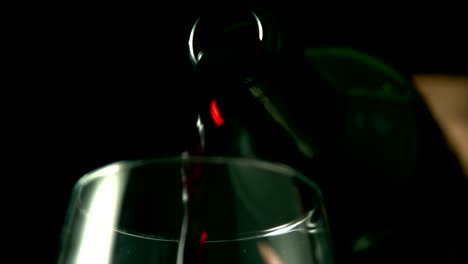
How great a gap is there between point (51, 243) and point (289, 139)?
325mm

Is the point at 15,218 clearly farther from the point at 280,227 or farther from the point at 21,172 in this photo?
the point at 280,227

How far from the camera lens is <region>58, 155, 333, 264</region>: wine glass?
13.7 inches

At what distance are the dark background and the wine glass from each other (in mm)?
188

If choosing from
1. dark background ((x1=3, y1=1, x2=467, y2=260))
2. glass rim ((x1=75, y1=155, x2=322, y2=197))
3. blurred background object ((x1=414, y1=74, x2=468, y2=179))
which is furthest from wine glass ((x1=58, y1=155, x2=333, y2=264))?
blurred background object ((x1=414, y1=74, x2=468, y2=179))

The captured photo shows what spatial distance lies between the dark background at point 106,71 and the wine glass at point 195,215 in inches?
7.4

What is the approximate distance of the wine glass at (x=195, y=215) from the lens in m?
0.35

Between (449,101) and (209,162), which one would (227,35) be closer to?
(209,162)

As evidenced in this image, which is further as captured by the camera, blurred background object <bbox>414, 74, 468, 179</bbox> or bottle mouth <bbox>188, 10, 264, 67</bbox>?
blurred background object <bbox>414, 74, 468, 179</bbox>

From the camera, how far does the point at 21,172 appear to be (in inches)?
24.5

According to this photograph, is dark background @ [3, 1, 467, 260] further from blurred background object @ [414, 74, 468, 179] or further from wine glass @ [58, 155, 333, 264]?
wine glass @ [58, 155, 333, 264]

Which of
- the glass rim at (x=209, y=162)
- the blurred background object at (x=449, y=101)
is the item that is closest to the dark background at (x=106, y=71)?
the blurred background object at (x=449, y=101)

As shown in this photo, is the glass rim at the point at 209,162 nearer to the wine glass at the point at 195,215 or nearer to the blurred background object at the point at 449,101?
the wine glass at the point at 195,215

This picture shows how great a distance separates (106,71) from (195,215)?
0.87 feet

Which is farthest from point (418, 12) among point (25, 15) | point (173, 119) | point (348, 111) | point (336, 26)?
point (25, 15)
